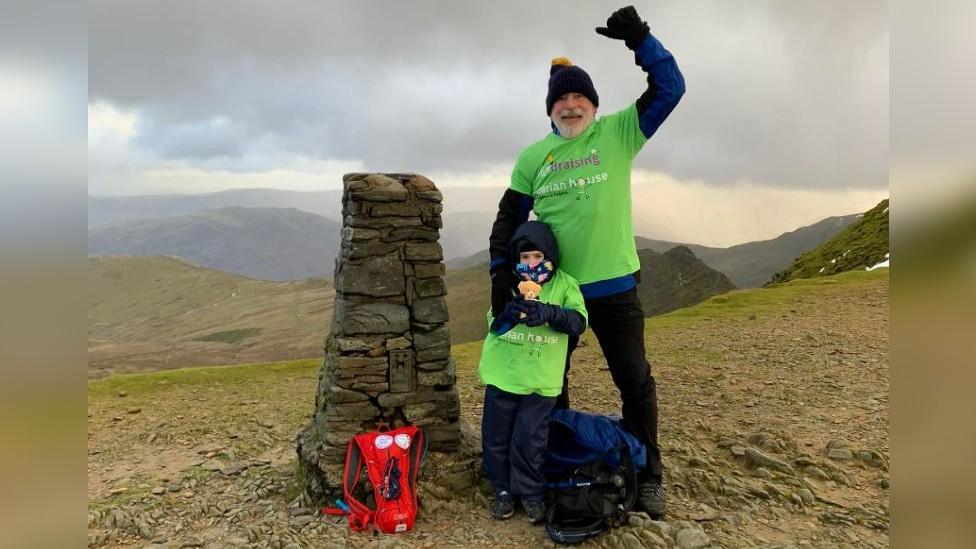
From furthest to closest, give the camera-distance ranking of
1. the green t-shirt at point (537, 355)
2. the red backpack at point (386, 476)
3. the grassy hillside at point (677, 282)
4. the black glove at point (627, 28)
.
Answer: the grassy hillside at point (677, 282), the red backpack at point (386, 476), the green t-shirt at point (537, 355), the black glove at point (627, 28)

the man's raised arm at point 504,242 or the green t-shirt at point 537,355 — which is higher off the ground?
the man's raised arm at point 504,242

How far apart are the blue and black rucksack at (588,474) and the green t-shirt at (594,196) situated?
5.44ft

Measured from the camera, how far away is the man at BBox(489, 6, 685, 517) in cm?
500

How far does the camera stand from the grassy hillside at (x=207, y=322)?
94.8 meters

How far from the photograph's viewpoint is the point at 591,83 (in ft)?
17.3

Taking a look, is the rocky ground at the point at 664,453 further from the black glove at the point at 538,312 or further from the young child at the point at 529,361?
the black glove at the point at 538,312

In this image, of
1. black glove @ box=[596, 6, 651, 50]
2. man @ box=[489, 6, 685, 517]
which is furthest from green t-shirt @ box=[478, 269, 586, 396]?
black glove @ box=[596, 6, 651, 50]

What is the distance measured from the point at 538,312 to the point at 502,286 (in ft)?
2.25

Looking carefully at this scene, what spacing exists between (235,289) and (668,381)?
182084 millimetres

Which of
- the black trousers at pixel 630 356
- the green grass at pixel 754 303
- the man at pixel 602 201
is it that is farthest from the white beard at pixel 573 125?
the green grass at pixel 754 303

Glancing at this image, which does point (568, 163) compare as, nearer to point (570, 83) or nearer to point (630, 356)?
point (570, 83)

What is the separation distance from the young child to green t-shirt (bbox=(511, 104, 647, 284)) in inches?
7.4
